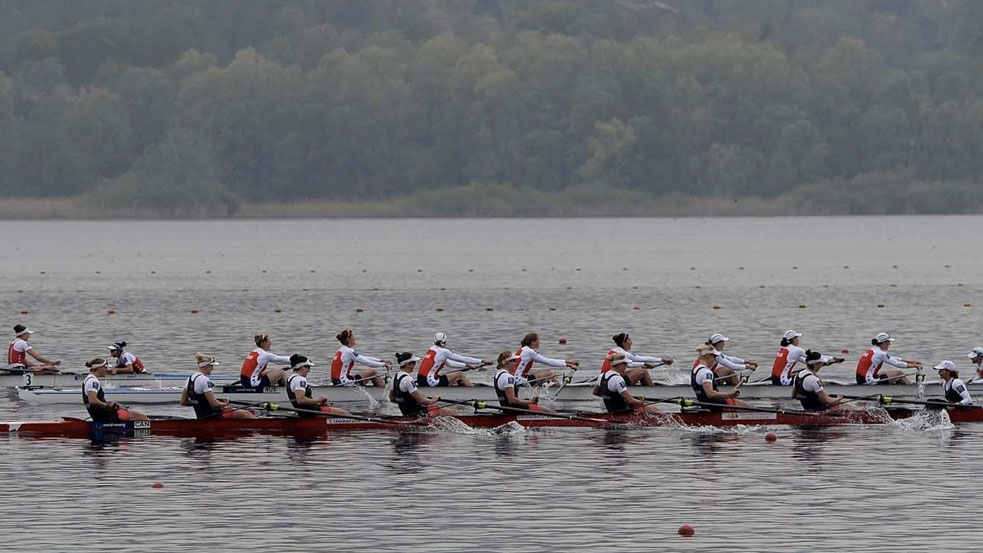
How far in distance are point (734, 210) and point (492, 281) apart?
10616 cm

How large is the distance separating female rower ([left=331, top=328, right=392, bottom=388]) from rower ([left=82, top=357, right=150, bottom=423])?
4459 mm

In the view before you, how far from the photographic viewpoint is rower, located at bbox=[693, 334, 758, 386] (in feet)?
128

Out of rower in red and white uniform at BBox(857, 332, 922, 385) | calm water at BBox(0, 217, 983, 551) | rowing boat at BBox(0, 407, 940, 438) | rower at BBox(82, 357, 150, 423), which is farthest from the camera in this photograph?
rower in red and white uniform at BBox(857, 332, 922, 385)

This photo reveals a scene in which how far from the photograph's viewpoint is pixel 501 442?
35.7 meters

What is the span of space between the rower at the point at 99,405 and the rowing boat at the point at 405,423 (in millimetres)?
121

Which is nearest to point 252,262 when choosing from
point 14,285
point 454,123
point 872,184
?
point 14,285

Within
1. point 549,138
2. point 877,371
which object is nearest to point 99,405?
point 877,371

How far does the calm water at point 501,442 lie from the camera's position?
27250 mm

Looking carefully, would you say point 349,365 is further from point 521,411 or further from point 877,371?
point 877,371

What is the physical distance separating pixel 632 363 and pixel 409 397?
4.97 m

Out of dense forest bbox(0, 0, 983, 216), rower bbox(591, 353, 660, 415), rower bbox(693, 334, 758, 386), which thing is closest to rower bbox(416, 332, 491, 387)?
rower bbox(591, 353, 660, 415)

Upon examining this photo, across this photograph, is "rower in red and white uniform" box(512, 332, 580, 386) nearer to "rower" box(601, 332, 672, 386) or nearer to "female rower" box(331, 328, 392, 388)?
"rower" box(601, 332, 672, 386)

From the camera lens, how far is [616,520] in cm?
2775

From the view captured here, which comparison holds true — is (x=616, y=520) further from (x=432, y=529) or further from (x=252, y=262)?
(x=252, y=262)
